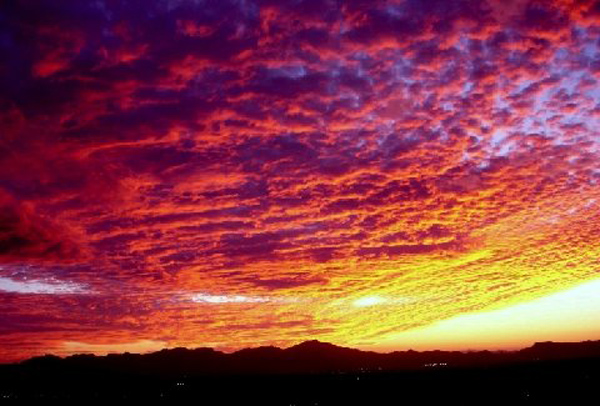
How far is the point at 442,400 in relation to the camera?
71500 millimetres

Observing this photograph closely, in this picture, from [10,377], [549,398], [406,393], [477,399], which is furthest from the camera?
[10,377]

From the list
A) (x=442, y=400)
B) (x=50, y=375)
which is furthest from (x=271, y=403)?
(x=50, y=375)

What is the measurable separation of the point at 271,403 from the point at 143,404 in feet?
66.9

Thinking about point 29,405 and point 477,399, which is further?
point 29,405

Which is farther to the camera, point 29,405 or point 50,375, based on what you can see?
point 50,375

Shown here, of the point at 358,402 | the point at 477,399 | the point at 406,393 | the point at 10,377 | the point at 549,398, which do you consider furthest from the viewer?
the point at 10,377

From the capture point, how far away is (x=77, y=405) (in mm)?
77875

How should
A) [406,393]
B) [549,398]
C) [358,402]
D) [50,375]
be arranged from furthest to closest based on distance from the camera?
[50,375] < [406,393] < [358,402] < [549,398]

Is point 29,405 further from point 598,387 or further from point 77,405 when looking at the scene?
point 598,387

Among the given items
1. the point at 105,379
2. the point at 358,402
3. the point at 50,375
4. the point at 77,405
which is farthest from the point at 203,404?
the point at 50,375

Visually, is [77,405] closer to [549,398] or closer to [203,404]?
[203,404]

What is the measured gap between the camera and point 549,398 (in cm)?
6291

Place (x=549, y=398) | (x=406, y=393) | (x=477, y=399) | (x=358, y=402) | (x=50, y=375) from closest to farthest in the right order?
(x=549, y=398), (x=477, y=399), (x=358, y=402), (x=406, y=393), (x=50, y=375)

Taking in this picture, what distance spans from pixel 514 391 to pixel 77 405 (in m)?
67.2
